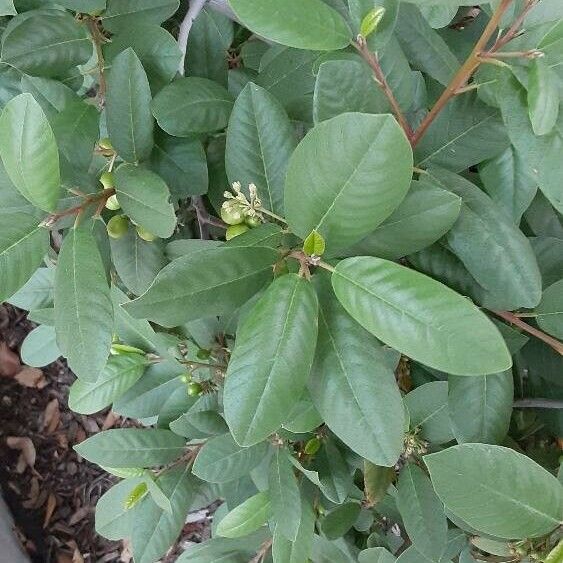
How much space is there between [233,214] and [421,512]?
1.81 feet

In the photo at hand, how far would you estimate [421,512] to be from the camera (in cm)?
100

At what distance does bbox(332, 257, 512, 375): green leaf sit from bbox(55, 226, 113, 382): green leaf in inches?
10.3

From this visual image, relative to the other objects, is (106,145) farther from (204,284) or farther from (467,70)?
(467,70)

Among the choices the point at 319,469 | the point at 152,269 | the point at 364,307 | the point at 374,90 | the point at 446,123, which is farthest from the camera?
the point at 319,469

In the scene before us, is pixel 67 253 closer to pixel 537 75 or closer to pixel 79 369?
pixel 79 369

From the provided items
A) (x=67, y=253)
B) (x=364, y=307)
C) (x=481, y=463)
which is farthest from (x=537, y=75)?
(x=67, y=253)

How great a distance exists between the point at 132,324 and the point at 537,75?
745mm

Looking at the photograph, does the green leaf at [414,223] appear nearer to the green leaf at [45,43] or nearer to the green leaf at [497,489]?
the green leaf at [497,489]

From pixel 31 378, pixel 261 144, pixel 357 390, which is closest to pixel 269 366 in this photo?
pixel 357 390

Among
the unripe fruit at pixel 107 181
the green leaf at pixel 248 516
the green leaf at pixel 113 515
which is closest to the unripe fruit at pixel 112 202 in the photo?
the unripe fruit at pixel 107 181

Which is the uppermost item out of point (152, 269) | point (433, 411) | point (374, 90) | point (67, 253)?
point (374, 90)

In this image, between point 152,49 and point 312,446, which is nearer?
point 152,49

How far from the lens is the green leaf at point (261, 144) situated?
0.80 meters

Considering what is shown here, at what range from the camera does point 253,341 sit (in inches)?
24.3
